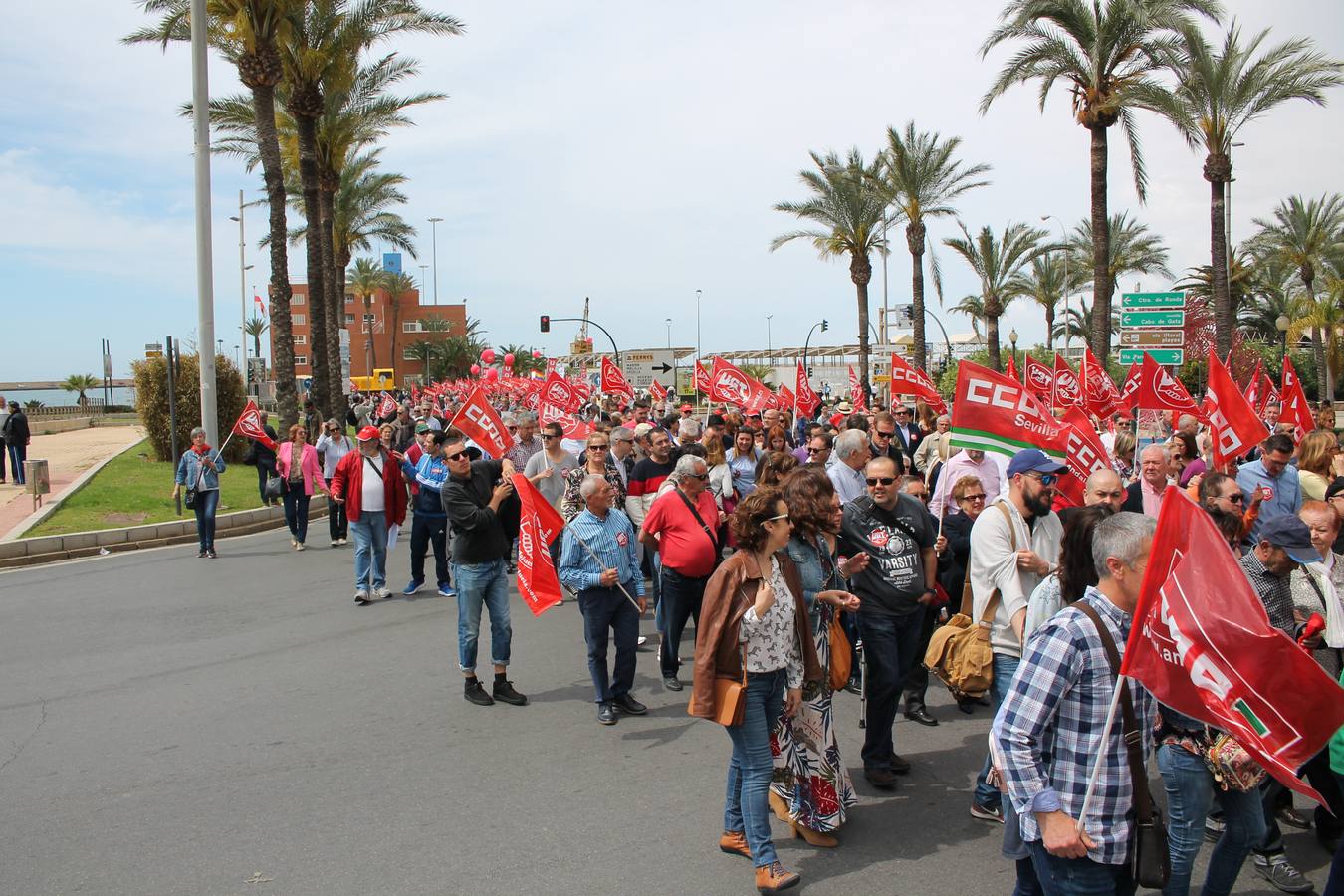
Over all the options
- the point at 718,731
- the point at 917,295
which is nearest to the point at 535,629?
the point at 718,731

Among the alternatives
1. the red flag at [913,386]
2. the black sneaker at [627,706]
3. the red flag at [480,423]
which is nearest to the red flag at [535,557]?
the black sneaker at [627,706]

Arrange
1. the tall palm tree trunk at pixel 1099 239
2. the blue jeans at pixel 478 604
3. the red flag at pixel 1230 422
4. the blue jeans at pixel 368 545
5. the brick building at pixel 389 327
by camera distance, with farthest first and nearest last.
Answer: the brick building at pixel 389 327, the tall palm tree trunk at pixel 1099 239, the blue jeans at pixel 368 545, the red flag at pixel 1230 422, the blue jeans at pixel 478 604

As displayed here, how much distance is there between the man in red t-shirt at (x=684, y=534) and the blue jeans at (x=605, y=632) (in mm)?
399

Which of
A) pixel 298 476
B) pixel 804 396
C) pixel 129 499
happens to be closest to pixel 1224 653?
pixel 298 476

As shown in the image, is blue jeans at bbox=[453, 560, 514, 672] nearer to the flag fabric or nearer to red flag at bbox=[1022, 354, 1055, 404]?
the flag fabric

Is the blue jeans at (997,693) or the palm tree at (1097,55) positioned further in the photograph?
the palm tree at (1097,55)

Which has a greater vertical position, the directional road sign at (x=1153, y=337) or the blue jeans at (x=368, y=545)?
the directional road sign at (x=1153, y=337)

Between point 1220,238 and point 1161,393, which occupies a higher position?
point 1220,238

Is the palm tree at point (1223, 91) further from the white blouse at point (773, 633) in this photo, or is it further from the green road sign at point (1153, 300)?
the white blouse at point (773, 633)

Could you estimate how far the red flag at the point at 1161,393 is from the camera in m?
12.8

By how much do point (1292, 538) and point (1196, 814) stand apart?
1854 millimetres

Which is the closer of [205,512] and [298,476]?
[205,512]

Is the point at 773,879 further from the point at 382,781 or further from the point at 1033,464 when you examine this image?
the point at 382,781

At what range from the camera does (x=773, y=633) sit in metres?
4.59
